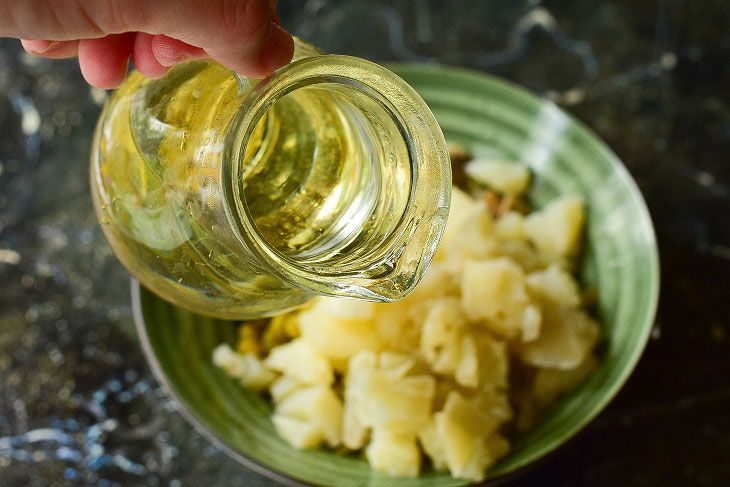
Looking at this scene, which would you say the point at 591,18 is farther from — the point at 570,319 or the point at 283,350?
the point at 283,350

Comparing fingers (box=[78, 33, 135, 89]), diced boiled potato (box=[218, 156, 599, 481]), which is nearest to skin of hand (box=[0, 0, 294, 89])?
fingers (box=[78, 33, 135, 89])

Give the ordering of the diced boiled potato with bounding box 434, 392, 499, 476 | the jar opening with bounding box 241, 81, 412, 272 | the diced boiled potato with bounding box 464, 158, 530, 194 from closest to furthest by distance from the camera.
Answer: the jar opening with bounding box 241, 81, 412, 272 < the diced boiled potato with bounding box 434, 392, 499, 476 < the diced boiled potato with bounding box 464, 158, 530, 194

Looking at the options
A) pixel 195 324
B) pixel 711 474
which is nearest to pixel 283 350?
pixel 195 324

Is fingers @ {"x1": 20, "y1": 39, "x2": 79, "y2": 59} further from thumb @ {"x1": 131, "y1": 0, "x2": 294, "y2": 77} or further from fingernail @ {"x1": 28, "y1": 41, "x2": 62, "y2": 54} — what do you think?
thumb @ {"x1": 131, "y1": 0, "x2": 294, "y2": 77}

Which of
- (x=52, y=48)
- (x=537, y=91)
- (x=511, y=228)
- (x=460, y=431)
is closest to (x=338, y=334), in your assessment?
(x=460, y=431)

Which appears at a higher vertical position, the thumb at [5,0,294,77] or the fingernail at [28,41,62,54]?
the thumb at [5,0,294,77]

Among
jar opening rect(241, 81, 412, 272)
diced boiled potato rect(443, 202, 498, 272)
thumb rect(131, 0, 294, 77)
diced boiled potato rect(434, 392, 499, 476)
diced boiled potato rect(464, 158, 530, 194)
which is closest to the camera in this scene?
thumb rect(131, 0, 294, 77)

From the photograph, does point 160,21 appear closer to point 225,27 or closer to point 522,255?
point 225,27
